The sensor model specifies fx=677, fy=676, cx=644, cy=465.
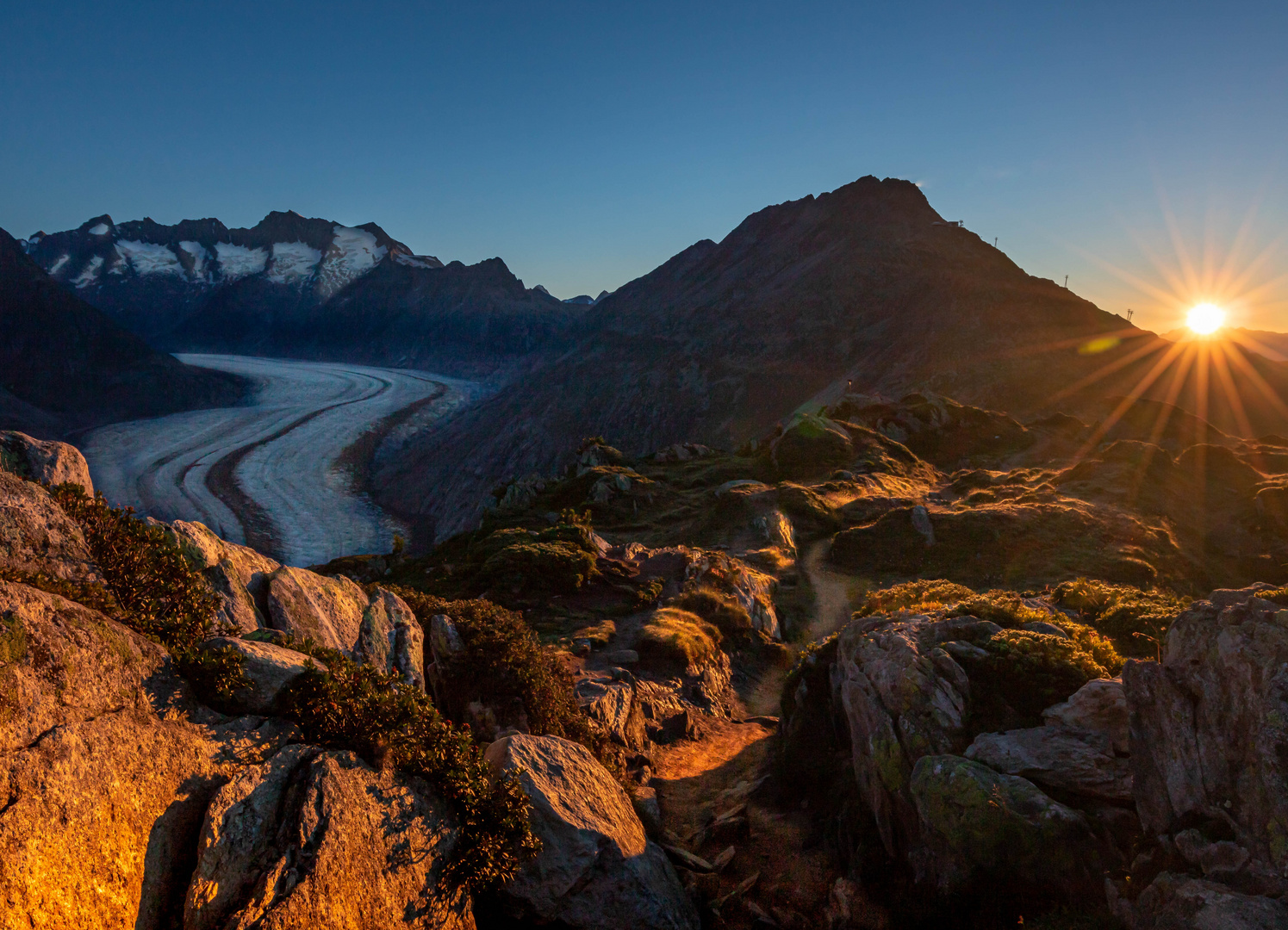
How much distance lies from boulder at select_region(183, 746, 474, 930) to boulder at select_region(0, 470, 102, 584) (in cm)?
364

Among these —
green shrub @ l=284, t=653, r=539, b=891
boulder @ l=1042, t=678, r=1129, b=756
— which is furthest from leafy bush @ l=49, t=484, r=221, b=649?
boulder @ l=1042, t=678, r=1129, b=756

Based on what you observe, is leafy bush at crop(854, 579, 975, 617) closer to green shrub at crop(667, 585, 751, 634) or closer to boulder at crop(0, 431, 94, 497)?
green shrub at crop(667, 585, 751, 634)

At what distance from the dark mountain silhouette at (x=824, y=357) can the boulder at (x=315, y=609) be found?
71.5 metres

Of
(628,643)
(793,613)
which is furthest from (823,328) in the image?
(628,643)

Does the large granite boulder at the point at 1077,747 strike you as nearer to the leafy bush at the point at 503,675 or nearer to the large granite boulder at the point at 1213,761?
the large granite boulder at the point at 1213,761

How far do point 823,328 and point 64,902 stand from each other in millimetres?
113447

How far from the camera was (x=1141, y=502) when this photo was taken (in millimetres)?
40281

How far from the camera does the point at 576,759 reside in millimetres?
12242

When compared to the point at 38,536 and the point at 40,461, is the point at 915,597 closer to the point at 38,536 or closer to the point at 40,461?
the point at 38,536

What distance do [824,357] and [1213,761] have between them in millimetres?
100409

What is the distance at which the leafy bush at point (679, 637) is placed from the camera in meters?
21.8

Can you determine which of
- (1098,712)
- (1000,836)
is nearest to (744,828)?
(1000,836)

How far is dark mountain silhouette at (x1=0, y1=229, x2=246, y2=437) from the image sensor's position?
392ft

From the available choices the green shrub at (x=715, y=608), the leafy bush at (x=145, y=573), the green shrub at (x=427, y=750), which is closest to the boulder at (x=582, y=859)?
the green shrub at (x=427, y=750)
